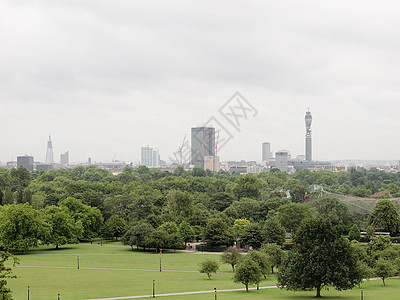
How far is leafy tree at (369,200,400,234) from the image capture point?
7556cm

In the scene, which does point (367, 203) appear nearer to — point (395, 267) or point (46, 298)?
point (395, 267)

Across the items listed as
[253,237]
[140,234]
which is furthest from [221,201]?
[253,237]

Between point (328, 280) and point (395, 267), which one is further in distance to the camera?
point (395, 267)

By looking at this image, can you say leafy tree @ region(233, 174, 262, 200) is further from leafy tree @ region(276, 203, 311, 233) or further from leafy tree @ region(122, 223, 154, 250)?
leafy tree @ region(122, 223, 154, 250)

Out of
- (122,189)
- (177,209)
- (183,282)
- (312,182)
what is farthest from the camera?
(312,182)

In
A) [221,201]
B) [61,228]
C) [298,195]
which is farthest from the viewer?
[298,195]

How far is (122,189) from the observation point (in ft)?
389

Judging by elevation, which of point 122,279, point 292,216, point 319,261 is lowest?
point 122,279

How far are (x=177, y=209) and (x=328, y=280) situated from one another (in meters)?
51.1

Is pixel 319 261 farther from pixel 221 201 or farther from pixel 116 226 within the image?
pixel 221 201

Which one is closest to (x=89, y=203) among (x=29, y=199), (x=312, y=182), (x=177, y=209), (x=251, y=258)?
(x=29, y=199)

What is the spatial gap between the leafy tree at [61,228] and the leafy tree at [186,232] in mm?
14898

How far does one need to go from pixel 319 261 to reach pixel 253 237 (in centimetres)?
3040

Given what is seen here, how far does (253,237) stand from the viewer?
66.4 meters
